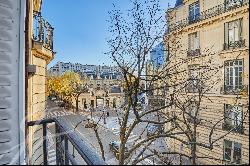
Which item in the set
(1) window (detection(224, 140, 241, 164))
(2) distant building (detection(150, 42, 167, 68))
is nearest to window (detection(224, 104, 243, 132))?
(1) window (detection(224, 140, 241, 164))

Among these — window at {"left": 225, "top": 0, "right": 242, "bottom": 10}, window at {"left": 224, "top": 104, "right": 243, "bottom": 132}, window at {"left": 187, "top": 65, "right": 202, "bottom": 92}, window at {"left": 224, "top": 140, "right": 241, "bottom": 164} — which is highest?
window at {"left": 225, "top": 0, "right": 242, "bottom": 10}

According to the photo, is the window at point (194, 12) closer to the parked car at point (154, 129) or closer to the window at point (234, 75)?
the window at point (234, 75)

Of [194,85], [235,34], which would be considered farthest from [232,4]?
[194,85]

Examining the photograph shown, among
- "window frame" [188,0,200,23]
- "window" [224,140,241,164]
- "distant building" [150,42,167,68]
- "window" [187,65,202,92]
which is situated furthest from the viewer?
"distant building" [150,42,167,68]

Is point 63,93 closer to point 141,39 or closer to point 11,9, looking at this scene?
point 141,39

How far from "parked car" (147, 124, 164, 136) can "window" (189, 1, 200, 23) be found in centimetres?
169

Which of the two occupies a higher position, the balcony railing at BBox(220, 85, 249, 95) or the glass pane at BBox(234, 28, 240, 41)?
the glass pane at BBox(234, 28, 240, 41)

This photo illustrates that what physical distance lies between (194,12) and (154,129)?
2.06m

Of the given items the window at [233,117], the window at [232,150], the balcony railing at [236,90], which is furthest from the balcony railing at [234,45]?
the window at [232,150]

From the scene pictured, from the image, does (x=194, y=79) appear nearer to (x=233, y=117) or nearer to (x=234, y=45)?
(x=233, y=117)

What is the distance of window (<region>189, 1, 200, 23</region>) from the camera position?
2.10 m

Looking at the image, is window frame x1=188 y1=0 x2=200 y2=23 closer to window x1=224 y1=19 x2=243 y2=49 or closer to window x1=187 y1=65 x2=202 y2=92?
window x1=187 y1=65 x2=202 y2=92

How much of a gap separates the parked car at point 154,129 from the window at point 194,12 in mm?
1688

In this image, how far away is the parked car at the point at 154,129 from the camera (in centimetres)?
373
